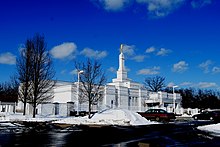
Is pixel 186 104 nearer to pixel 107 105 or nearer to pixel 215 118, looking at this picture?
pixel 107 105

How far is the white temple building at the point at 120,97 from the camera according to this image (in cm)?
5401

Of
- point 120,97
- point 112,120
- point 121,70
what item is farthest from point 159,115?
point 121,70

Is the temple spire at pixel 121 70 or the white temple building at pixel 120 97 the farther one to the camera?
the temple spire at pixel 121 70

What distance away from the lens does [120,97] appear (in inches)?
2501

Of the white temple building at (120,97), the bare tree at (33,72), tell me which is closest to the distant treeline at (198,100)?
the white temple building at (120,97)

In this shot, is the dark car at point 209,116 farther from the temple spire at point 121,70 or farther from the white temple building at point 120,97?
the temple spire at point 121,70

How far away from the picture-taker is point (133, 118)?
89.9ft

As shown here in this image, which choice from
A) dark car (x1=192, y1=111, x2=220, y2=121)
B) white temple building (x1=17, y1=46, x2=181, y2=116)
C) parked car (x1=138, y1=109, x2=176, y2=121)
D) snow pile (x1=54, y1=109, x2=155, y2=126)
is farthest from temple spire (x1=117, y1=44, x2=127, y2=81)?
snow pile (x1=54, y1=109, x2=155, y2=126)

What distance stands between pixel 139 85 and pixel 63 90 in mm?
21045

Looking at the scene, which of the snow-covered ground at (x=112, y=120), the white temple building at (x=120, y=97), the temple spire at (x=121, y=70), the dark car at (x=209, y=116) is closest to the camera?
the snow-covered ground at (x=112, y=120)

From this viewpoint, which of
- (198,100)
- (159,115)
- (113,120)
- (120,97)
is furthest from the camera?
(198,100)

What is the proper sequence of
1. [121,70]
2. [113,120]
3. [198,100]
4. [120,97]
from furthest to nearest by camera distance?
1. [198,100]
2. [121,70]
3. [120,97]
4. [113,120]

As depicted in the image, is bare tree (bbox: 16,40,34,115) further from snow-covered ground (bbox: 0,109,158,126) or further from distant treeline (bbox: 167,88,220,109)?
distant treeline (bbox: 167,88,220,109)

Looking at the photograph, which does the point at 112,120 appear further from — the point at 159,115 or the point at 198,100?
the point at 198,100
